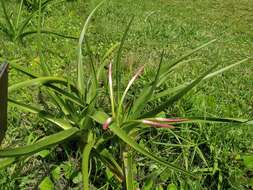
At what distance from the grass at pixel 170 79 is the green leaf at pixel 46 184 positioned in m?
0.04

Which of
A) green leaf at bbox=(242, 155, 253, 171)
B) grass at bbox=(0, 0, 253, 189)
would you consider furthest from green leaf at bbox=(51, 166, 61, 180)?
green leaf at bbox=(242, 155, 253, 171)

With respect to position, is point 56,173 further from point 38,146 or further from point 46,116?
point 38,146

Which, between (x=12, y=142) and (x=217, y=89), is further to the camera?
(x=217, y=89)

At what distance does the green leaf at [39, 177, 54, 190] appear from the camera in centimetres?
206

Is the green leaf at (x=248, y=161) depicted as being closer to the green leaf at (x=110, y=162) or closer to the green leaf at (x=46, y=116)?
the green leaf at (x=110, y=162)

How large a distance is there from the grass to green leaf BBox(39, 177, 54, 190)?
4 centimetres

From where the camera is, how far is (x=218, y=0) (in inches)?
275

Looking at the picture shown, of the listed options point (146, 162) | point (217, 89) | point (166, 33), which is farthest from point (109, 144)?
point (166, 33)

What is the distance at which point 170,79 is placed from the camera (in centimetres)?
318

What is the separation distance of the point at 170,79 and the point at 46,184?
1442 mm

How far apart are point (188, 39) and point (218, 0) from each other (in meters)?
2.54

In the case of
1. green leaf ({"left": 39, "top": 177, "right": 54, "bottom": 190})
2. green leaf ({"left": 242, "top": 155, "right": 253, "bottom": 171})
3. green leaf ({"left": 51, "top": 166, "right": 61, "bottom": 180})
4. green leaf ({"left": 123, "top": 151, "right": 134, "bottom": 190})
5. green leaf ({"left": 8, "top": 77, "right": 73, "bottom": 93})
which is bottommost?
green leaf ({"left": 242, "top": 155, "right": 253, "bottom": 171})

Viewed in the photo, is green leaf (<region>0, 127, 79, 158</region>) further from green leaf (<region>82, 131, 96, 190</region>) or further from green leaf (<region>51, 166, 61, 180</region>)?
green leaf (<region>51, 166, 61, 180</region>)

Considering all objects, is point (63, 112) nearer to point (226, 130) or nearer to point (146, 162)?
point (146, 162)
